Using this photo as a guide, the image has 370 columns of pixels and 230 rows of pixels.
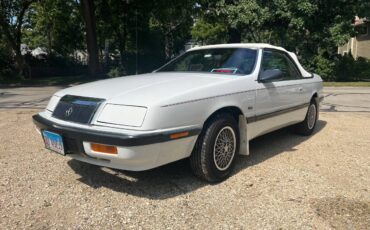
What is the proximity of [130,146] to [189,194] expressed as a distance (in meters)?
0.90

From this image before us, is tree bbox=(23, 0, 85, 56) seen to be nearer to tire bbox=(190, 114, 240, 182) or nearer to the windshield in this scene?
the windshield

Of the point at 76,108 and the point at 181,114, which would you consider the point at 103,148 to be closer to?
the point at 76,108

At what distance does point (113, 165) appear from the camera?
11.4 feet

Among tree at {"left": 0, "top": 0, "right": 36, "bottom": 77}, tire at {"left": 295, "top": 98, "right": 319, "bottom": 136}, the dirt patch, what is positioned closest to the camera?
the dirt patch

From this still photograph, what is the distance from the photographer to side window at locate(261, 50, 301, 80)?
4.96 m

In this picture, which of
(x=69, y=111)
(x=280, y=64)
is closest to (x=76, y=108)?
(x=69, y=111)

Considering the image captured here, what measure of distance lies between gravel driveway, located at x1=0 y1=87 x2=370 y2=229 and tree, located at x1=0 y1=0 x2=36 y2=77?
19.3 m

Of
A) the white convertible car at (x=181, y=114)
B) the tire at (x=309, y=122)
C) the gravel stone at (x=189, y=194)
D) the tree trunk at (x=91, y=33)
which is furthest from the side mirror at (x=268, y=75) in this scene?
the tree trunk at (x=91, y=33)

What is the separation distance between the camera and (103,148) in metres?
3.36

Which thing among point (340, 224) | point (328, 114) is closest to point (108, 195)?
point (340, 224)

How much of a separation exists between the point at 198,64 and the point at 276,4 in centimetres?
1614

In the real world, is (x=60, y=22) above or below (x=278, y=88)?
above

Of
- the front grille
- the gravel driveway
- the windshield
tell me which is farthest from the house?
the front grille

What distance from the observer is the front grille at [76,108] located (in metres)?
3.55
